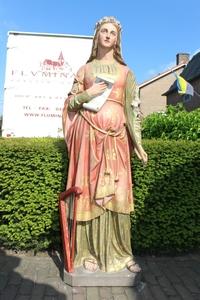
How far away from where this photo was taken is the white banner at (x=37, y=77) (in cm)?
731

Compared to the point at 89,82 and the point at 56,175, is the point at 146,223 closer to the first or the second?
the point at 56,175

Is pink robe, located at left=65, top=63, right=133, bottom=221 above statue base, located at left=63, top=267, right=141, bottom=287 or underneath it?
above

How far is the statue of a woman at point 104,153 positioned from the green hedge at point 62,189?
2.95 ft

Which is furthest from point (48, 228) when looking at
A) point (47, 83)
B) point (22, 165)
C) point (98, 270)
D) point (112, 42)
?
point (47, 83)

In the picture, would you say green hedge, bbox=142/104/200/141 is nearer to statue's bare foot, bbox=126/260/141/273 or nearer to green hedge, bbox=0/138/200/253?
green hedge, bbox=0/138/200/253

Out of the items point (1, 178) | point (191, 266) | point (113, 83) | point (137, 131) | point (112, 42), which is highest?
point (112, 42)

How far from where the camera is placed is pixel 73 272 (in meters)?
4.32

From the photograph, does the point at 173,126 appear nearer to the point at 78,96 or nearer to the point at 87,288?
the point at 78,96

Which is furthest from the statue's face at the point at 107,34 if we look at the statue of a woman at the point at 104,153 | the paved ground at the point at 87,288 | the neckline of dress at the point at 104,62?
the paved ground at the point at 87,288

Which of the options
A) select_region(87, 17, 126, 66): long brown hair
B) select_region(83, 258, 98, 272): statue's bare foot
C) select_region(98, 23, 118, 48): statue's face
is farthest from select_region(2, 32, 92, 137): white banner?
select_region(83, 258, 98, 272): statue's bare foot

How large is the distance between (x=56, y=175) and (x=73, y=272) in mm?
1388

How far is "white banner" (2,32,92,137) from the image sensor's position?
7312 mm

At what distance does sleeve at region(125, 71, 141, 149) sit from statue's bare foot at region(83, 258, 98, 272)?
127 cm

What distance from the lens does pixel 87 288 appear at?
4.23 metres
